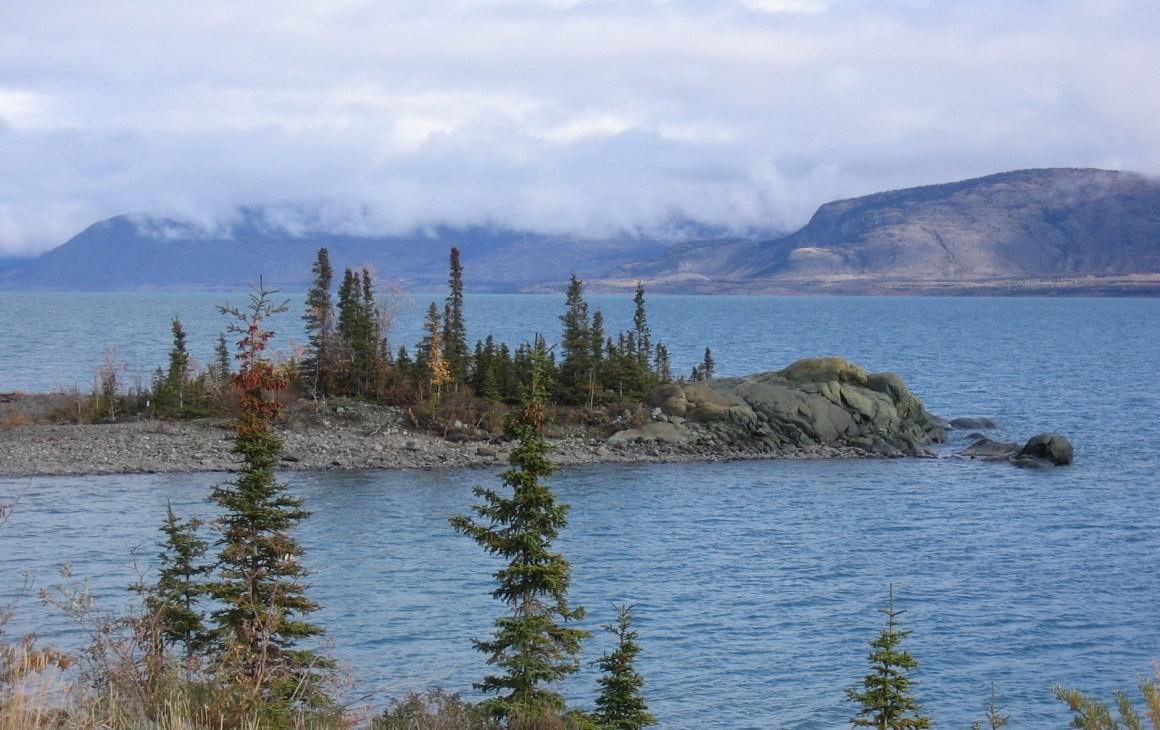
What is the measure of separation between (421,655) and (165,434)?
3472cm

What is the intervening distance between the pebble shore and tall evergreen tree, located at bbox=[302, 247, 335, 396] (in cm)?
304

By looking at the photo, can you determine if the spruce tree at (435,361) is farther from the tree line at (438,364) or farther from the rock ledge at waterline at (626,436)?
the rock ledge at waterline at (626,436)

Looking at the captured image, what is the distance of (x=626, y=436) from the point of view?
59750mm

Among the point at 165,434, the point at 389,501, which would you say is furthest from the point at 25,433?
the point at 389,501

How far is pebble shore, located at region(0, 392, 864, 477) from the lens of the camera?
51.3 meters

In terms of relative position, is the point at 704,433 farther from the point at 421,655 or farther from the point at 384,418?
the point at 421,655

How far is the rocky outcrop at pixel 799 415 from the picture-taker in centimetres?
6066

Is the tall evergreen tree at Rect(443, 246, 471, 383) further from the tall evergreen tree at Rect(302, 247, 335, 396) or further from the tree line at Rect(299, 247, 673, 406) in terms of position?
the tall evergreen tree at Rect(302, 247, 335, 396)

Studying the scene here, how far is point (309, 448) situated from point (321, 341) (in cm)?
1067

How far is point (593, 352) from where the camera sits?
65.4 metres

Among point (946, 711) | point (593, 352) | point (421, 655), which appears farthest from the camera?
point (593, 352)

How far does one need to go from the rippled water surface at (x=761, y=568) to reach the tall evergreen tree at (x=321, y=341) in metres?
12.9

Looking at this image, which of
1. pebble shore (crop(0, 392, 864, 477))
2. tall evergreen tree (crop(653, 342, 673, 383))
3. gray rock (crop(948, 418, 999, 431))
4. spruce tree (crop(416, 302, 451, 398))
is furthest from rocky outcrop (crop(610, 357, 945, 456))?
spruce tree (crop(416, 302, 451, 398))

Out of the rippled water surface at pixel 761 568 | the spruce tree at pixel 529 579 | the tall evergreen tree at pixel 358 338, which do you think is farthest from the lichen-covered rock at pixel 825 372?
the spruce tree at pixel 529 579
